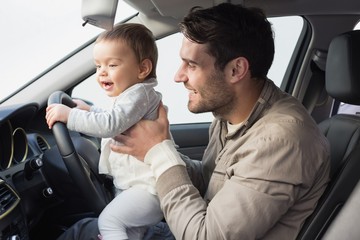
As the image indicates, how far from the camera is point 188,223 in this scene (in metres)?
1.38

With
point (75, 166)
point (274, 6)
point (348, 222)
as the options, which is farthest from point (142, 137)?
point (274, 6)

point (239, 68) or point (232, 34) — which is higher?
point (232, 34)

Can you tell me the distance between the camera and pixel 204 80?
1585 millimetres

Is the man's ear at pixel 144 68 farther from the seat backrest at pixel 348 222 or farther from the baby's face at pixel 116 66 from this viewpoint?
the seat backrest at pixel 348 222

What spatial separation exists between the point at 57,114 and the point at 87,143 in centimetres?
40

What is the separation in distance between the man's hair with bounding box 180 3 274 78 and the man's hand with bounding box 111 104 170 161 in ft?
1.02

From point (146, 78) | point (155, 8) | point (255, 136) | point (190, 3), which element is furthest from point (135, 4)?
point (255, 136)

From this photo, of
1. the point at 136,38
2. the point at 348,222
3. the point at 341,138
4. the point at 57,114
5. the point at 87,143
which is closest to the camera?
the point at 348,222

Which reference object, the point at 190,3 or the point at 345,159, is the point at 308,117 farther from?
the point at 190,3

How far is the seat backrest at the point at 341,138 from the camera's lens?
145 cm

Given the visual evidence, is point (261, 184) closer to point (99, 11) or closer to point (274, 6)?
point (99, 11)

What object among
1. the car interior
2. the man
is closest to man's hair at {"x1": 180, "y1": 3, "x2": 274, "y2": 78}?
the man

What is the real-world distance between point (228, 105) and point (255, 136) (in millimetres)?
215

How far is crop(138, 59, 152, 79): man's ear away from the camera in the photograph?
171cm
